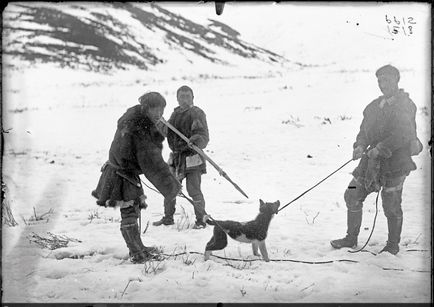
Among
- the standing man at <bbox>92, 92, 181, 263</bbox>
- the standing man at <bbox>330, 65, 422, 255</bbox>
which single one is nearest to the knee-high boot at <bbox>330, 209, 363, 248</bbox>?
the standing man at <bbox>330, 65, 422, 255</bbox>

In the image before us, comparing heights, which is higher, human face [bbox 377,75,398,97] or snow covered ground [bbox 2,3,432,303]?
human face [bbox 377,75,398,97]

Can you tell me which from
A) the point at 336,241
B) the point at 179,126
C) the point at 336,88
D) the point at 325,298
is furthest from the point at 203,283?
the point at 336,88

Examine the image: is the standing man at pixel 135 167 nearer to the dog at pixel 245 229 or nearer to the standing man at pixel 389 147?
the dog at pixel 245 229

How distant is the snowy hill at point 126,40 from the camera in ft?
63.4

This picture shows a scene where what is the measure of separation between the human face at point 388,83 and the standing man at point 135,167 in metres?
2.40

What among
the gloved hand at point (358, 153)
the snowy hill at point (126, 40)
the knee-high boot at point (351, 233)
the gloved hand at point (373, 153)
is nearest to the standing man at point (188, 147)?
the knee-high boot at point (351, 233)

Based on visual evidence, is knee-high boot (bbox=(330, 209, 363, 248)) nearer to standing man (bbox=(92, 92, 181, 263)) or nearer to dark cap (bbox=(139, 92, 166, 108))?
standing man (bbox=(92, 92, 181, 263))

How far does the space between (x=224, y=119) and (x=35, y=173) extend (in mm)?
6247

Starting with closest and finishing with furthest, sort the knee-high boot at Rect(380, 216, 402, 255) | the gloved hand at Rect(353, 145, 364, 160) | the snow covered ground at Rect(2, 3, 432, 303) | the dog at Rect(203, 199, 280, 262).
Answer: the snow covered ground at Rect(2, 3, 432, 303) → the dog at Rect(203, 199, 280, 262) → the knee-high boot at Rect(380, 216, 402, 255) → the gloved hand at Rect(353, 145, 364, 160)

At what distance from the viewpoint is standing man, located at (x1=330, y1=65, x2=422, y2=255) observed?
449 centimetres

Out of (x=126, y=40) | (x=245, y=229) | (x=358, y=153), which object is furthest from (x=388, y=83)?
(x=126, y=40)

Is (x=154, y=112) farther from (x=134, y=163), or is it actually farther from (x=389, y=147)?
(x=389, y=147)

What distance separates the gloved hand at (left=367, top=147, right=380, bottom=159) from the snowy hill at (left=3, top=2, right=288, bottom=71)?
1396 cm

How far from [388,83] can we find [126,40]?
24.2 metres
